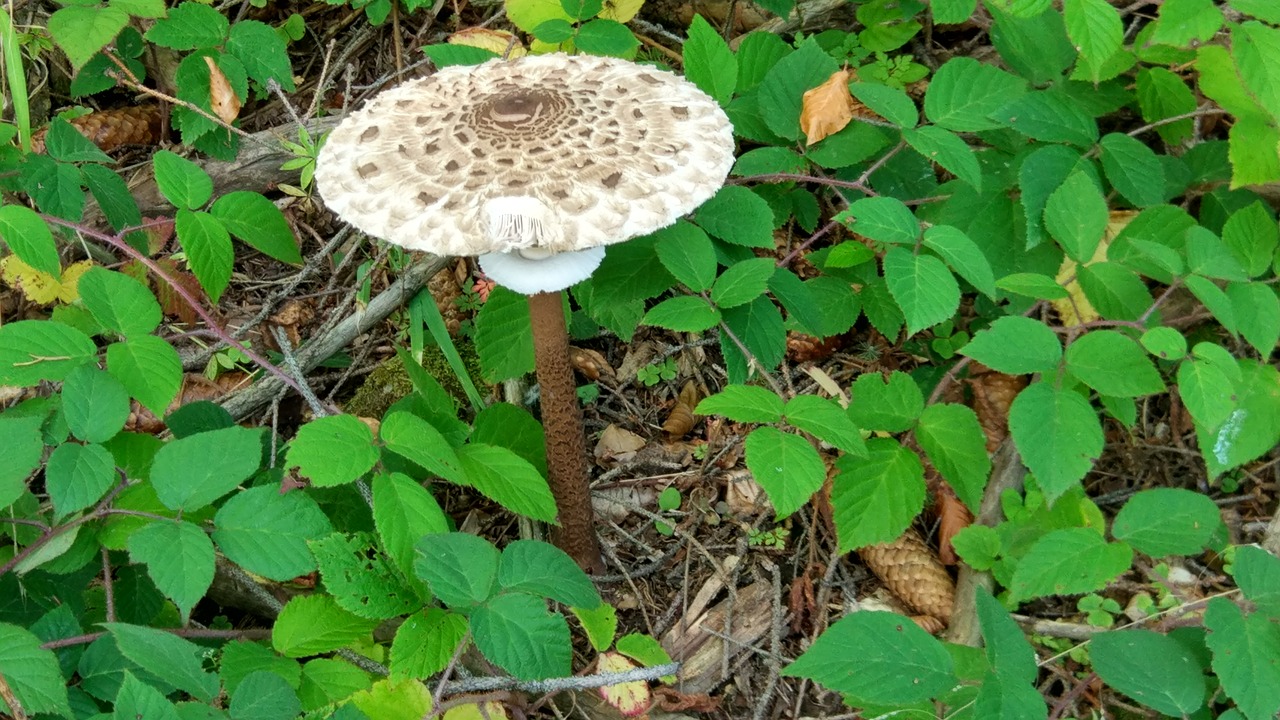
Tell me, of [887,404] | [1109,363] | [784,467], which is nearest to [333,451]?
[784,467]

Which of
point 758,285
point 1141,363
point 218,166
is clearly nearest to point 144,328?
point 758,285

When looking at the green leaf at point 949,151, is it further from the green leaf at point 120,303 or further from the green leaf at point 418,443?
the green leaf at point 120,303

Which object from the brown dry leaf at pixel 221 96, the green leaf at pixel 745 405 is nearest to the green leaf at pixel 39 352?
the green leaf at pixel 745 405

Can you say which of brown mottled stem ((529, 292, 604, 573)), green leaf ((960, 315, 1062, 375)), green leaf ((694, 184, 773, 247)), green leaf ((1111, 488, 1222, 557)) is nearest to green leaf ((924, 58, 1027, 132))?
green leaf ((694, 184, 773, 247))

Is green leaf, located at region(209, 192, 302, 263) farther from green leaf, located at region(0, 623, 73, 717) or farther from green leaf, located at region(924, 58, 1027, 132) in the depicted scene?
green leaf, located at region(924, 58, 1027, 132)

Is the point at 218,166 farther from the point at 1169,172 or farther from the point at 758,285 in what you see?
the point at 1169,172

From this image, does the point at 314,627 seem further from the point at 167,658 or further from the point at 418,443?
the point at 418,443
